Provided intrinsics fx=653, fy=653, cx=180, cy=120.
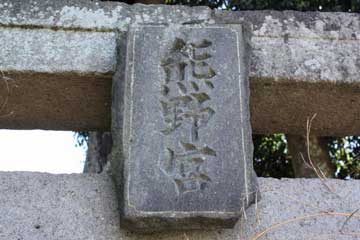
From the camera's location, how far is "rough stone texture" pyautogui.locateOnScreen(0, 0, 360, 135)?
7.45ft

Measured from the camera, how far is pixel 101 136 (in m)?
4.05

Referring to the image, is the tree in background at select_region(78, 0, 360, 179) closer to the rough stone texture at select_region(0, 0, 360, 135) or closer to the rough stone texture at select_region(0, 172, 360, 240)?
the rough stone texture at select_region(0, 0, 360, 135)

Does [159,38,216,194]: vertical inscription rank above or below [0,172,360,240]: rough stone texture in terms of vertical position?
above

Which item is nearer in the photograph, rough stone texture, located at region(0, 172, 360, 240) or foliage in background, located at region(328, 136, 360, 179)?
rough stone texture, located at region(0, 172, 360, 240)

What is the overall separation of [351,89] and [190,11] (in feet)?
2.10

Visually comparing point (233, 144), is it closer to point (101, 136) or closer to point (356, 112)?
point (356, 112)

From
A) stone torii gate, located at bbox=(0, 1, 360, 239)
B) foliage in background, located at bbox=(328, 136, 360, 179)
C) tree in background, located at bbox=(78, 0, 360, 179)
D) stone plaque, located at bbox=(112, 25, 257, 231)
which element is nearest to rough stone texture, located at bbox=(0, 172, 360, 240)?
stone torii gate, located at bbox=(0, 1, 360, 239)

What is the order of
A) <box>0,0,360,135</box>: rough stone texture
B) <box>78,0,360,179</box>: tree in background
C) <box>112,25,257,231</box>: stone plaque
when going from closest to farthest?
1. <box>112,25,257,231</box>: stone plaque
2. <box>0,0,360,135</box>: rough stone texture
3. <box>78,0,360,179</box>: tree in background

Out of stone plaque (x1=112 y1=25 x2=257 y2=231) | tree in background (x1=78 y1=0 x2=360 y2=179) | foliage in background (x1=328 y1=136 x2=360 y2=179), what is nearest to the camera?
stone plaque (x1=112 y1=25 x2=257 y2=231)

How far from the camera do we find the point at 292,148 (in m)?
3.62

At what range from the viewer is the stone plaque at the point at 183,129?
Result: 6.35 ft

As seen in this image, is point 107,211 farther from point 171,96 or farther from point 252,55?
point 252,55

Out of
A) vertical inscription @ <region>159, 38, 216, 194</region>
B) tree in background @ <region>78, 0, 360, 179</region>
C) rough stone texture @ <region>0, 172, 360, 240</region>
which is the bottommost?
rough stone texture @ <region>0, 172, 360, 240</region>

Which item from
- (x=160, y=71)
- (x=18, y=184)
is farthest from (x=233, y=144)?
(x=18, y=184)
